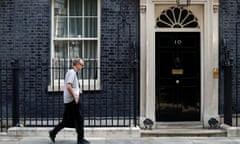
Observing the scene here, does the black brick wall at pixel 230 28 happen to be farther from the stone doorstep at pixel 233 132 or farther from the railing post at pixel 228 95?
the stone doorstep at pixel 233 132

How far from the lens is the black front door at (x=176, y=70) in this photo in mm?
11727

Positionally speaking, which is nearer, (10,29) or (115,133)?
(115,133)

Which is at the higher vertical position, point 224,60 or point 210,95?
point 224,60

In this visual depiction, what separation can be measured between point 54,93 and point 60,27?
171 centimetres

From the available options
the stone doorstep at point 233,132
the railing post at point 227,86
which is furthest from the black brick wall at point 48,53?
the stone doorstep at point 233,132

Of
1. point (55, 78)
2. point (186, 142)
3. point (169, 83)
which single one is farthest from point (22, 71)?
point (186, 142)

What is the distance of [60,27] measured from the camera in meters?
11.8

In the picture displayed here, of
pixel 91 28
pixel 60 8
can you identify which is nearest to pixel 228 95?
pixel 91 28

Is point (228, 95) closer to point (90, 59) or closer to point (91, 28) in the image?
point (90, 59)

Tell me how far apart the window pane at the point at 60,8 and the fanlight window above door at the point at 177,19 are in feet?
7.89

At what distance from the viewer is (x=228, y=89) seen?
11133 millimetres

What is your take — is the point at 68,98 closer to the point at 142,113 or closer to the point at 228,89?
the point at 142,113

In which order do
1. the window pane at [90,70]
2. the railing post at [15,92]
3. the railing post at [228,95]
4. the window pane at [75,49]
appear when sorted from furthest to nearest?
the window pane at [75,49] → the window pane at [90,70] → the railing post at [228,95] → the railing post at [15,92]

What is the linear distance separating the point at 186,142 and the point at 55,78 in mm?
3728
